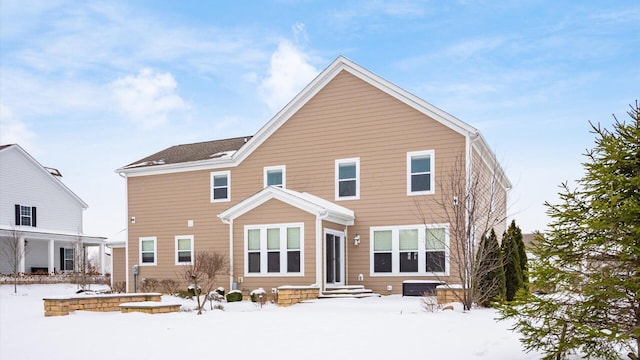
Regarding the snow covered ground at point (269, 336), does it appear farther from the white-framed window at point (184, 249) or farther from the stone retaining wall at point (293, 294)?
the white-framed window at point (184, 249)

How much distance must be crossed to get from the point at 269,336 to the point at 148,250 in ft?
53.8

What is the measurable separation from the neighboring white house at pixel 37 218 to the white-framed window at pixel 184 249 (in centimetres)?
1234

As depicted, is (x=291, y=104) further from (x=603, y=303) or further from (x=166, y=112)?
(x=603, y=303)

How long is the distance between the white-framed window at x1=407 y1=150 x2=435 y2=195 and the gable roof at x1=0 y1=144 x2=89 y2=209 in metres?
26.5

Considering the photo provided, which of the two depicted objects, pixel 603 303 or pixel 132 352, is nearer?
pixel 603 303

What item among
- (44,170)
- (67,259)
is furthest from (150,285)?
(44,170)

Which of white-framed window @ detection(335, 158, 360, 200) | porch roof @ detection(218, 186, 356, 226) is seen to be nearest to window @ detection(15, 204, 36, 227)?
porch roof @ detection(218, 186, 356, 226)

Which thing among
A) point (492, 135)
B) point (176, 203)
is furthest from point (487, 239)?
point (176, 203)

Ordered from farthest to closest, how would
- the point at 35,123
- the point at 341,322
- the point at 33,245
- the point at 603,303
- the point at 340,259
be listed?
the point at 33,245
the point at 35,123
the point at 340,259
the point at 341,322
the point at 603,303

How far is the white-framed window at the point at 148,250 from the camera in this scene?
2493cm

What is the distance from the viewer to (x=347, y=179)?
828 inches

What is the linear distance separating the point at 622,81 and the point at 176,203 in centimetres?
1795

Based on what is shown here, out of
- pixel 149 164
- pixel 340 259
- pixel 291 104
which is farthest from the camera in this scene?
pixel 149 164

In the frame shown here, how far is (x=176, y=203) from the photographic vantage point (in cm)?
2458
